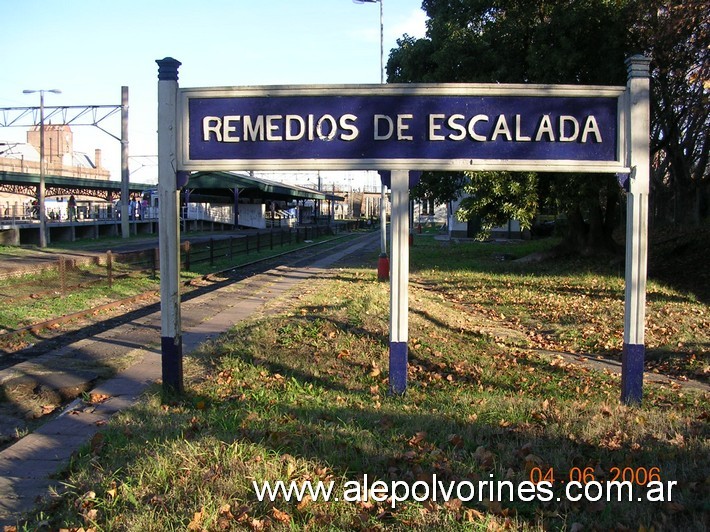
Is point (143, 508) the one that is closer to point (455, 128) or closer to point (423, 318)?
point (455, 128)

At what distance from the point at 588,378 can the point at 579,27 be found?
509 inches

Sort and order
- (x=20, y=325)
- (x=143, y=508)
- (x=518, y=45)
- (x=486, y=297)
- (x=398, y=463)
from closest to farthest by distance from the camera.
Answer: (x=143, y=508)
(x=398, y=463)
(x=20, y=325)
(x=486, y=297)
(x=518, y=45)

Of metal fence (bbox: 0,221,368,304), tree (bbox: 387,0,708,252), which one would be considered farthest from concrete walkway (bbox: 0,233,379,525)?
tree (bbox: 387,0,708,252)

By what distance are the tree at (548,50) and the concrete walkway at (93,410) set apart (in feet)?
26.7

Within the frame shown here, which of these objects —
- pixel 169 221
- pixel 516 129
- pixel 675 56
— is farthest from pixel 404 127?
pixel 675 56

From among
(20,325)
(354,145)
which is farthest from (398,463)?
(20,325)

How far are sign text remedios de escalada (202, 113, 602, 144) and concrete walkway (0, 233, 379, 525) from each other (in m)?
2.89

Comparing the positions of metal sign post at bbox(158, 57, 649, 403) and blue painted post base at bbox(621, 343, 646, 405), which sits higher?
metal sign post at bbox(158, 57, 649, 403)

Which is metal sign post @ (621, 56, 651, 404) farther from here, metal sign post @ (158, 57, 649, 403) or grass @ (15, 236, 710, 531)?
grass @ (15, 236, 710, 531)

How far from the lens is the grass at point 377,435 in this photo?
3646 mm

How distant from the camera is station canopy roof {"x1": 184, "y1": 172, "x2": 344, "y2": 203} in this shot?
139 ft

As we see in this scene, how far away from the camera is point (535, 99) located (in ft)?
20.8

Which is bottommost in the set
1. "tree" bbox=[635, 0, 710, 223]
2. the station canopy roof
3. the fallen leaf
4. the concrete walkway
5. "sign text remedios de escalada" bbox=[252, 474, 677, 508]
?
the concrete walkway

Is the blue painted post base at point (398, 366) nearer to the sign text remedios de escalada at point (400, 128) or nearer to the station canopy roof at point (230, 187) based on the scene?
the sign text remedios de escalada at point (400, 128)
